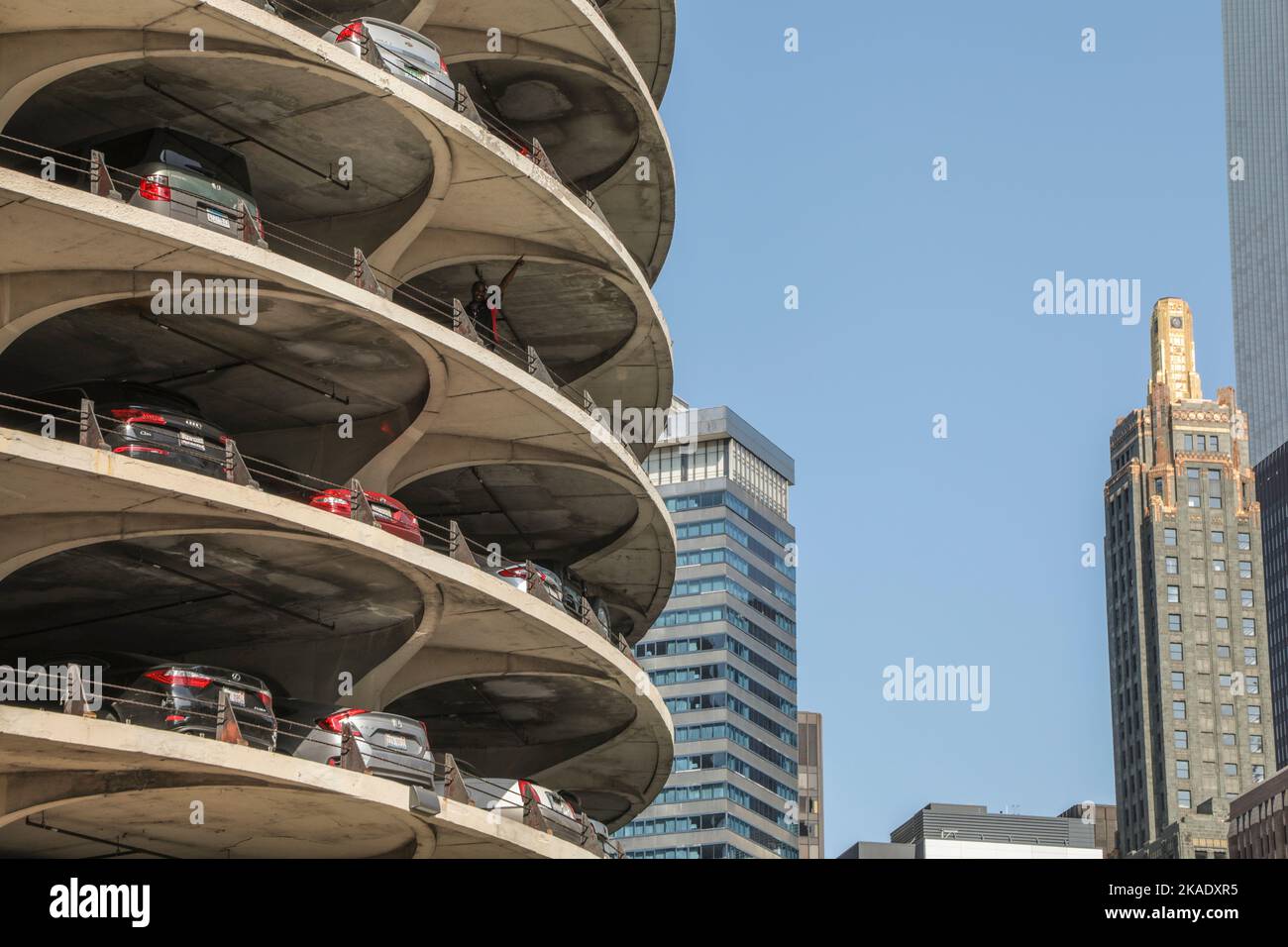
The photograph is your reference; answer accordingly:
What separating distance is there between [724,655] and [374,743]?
132175 millimetres

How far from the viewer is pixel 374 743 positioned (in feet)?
100

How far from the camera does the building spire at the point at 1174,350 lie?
17975 centimetres

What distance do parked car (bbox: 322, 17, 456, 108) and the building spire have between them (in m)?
151

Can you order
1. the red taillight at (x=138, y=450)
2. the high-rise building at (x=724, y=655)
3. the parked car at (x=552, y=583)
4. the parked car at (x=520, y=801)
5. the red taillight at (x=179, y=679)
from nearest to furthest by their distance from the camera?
the red taillight at (x=179, y=679)
the red taillight at (x=138, y=450)
the parked car at (x=520, y=801)
the parked car at (x=552, y=583)
the high-rise building at (x=724, y=655)

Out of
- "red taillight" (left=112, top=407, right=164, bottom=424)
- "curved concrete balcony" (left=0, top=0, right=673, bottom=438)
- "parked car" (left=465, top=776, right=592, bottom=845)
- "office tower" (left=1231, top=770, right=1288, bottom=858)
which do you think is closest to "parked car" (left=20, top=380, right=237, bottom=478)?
"red taillight" (left=112, top=407, right=164, bottom=424)

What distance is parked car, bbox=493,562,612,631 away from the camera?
116ft

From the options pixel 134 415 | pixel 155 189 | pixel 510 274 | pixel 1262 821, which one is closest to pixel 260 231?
pixel 155 189

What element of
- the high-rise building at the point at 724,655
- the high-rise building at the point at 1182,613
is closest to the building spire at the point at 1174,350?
the high-rise building at the point at 1182,613

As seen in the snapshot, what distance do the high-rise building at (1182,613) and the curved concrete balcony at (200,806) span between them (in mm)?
135168

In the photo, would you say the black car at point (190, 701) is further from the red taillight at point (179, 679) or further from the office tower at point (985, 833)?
the office tower at point (985, 833)

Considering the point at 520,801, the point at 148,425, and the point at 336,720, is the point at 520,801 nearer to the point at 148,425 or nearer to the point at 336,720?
the point at 336,720

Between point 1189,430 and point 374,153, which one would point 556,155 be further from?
point 1189,430

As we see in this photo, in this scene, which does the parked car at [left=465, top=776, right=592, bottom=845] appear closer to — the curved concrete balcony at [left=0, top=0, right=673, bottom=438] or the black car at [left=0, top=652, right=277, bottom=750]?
the black car at [left=0, top=652, right=277, bottom=750]

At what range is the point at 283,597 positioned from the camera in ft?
114
